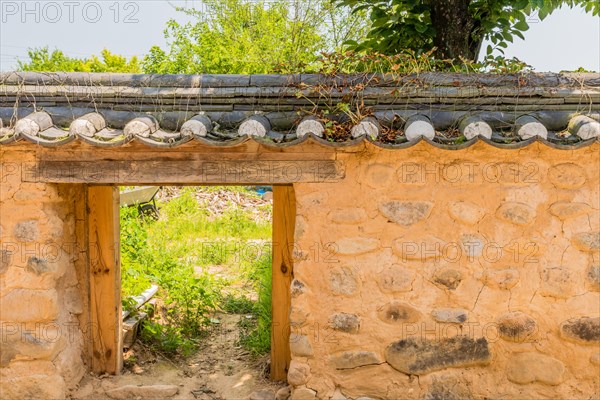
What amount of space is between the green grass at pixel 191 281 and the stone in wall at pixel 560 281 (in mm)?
2511

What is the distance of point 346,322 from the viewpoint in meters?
3.42

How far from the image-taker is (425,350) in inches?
133

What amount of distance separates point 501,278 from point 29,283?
3.06m

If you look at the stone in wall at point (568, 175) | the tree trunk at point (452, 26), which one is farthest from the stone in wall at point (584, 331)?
the tree trunk at point (452, 26)

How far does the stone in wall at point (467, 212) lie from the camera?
11.0 ft

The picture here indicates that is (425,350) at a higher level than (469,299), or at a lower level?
lower

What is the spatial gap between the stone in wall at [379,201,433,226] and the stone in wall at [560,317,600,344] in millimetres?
1138

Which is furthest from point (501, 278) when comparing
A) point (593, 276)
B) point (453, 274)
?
point (593, 276)

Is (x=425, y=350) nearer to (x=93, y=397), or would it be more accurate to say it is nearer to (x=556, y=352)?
(x=556, y=352)

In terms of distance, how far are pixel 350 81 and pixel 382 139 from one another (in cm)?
61

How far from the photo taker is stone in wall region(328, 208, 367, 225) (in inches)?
133

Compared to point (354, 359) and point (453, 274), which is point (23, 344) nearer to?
point (354, 359)

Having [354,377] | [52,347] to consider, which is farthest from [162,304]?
[354,377]

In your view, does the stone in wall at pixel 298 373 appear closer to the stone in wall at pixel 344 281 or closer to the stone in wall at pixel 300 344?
the stone in wall at pixel 300 344
